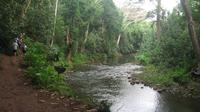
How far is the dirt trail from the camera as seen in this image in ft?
36.8

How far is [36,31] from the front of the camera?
1169 inches

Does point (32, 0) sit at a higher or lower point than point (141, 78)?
higher

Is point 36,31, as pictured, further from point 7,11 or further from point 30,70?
point 30,70

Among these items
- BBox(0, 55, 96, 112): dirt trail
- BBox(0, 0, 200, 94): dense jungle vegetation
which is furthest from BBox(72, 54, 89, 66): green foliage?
BBox(0, 55, 96, 112): dirt trail

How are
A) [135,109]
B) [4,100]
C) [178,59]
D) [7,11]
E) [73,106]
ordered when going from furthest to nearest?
[178,59]
[7,11]
[135,109]
[73,106]
[4,100]

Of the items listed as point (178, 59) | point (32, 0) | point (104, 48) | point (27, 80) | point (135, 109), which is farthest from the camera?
point (104, 48)

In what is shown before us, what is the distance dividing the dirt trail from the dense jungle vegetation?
0.92m

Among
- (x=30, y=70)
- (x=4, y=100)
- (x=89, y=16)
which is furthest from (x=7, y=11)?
(x=89, y=16)

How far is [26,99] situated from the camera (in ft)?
40.1

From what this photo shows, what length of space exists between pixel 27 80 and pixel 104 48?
1590 inches

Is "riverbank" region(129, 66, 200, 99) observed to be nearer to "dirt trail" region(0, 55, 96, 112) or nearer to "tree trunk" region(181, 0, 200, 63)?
"tree trunk" region(181, 0, 200, 63)

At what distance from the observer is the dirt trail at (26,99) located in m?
11.2

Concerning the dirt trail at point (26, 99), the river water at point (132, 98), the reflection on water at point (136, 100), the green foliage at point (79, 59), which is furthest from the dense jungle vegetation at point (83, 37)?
the reflection on water at point (136, 100)

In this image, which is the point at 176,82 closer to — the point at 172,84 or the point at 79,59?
the point at 172,84
